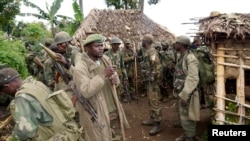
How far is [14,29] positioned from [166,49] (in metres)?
18.3

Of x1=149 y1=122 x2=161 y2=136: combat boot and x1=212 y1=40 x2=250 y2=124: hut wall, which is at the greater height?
x1=212 y1=40 x2=250 y2=124: hut wall

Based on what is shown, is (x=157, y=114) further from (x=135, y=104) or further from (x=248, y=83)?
(x=135, y=104)

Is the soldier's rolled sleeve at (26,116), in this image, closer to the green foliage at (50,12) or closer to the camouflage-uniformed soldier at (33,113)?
the camouflage-uniformed soldier at (33,113)

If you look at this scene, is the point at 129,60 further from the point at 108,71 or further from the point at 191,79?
the point at 108,71

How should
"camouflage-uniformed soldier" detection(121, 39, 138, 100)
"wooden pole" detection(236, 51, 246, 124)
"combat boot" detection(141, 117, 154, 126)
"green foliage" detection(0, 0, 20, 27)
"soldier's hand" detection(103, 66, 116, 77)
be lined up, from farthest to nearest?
"green foliage" detection(0, 0, 20, 27)
"camouflage-uniformed soldier" detection(121, 39, 138, 100)
"combat boot" detection(141, 117, 154, 126)
"wooden pole" detection(236, 51, 246, 124)
"soldier's hand" detection(103, 66, 116, 77)

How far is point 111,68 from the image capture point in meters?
3.81

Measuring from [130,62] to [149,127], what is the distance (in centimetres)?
345

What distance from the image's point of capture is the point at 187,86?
5496 mm

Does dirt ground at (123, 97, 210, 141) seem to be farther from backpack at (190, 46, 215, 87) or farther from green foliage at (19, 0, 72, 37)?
green foliage at (19, 0, 72, 37)

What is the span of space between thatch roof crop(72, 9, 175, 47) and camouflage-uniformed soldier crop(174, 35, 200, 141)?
20.2ft

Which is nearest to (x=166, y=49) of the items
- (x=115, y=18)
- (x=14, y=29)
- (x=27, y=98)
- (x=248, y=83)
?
(x=115, y=18)

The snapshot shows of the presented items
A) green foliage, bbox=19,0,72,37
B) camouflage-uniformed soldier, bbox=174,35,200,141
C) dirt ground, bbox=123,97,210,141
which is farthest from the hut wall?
green foliage, bbox=19,0,72,37

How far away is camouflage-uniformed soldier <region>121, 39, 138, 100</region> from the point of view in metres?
10.2

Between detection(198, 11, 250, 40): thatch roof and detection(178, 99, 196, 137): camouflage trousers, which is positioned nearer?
detection(198, 11, 250, 40): thatch roof
